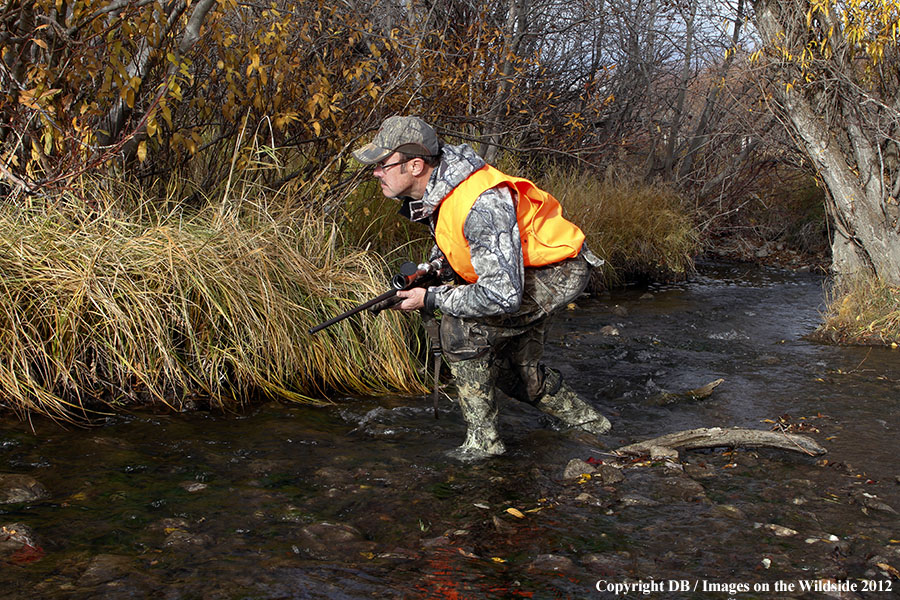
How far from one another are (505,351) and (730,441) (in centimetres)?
129

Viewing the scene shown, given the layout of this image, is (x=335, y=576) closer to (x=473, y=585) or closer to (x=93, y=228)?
(x=473, y=585)

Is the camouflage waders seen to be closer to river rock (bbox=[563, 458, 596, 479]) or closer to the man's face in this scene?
river rock (bbox=[563, 458, 596, 479])

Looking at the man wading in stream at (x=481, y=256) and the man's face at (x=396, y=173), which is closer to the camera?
the man wading in stream at (x=481, y=256)

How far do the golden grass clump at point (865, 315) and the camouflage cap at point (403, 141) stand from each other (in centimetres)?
497

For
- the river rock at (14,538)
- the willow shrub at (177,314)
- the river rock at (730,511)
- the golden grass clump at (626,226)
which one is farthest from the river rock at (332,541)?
the golden grass clump at (626,226)

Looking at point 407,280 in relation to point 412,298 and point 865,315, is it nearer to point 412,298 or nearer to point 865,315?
point 412,298

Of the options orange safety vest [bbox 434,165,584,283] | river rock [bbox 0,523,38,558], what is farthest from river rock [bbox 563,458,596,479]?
river rock [bbox 0,523,38,558]

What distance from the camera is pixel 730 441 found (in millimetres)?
4605

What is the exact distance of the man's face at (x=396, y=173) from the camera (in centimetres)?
421

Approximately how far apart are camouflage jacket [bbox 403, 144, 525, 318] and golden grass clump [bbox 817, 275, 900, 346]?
463 cm

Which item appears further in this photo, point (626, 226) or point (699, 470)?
point (626, 226)

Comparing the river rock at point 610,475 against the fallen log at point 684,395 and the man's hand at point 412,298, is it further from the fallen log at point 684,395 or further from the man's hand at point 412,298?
the fallen log at point 684,395

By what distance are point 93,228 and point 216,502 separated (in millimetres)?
2505

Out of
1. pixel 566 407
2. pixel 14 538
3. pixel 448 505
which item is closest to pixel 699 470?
pixel 566 407
